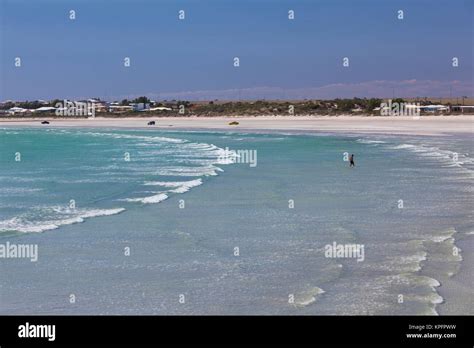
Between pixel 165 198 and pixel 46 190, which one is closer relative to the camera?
pixel 165 198

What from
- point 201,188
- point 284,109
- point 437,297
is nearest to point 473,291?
point 437,297

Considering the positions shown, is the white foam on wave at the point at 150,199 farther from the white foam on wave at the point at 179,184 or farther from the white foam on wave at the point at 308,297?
the white foam on wave at the point at 308,297

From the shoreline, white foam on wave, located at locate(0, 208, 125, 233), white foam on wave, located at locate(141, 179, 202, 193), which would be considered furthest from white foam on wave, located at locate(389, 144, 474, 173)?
the shoreline

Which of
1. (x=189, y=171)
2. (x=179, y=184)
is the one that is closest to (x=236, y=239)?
(x=179, y=184)

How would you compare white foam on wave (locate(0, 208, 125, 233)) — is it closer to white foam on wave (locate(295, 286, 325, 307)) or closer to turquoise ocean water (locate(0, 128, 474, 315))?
turquoise ocean water (locate(0, 128, 474, 315))

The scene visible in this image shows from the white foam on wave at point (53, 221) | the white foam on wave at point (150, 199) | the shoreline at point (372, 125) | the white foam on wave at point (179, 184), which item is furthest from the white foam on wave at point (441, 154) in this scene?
the shoreline at point (372, 125)
